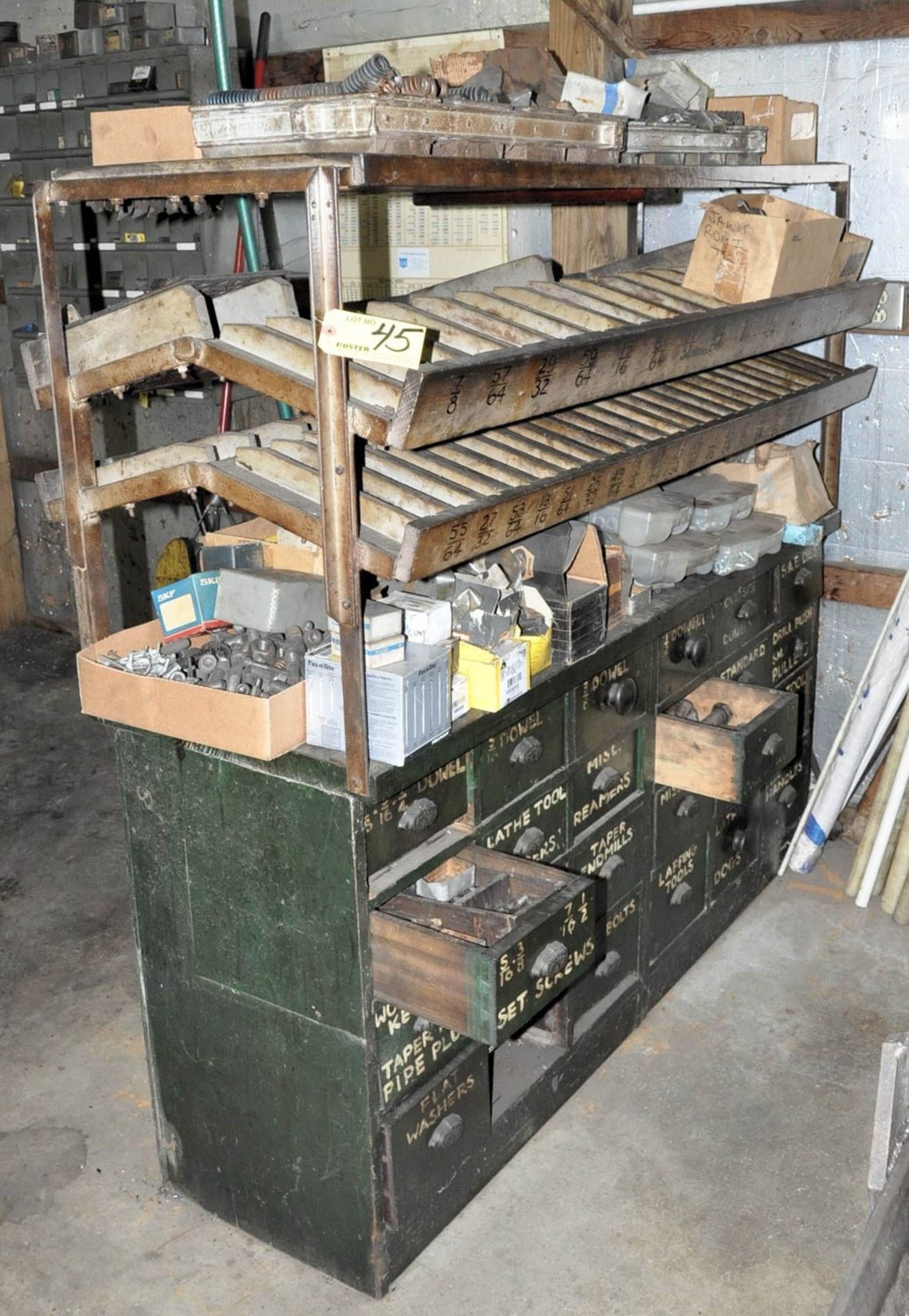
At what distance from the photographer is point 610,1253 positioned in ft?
7.82

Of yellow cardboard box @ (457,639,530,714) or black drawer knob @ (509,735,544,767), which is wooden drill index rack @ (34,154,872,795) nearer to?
yellow cardboard box @ (457,639,530,714)

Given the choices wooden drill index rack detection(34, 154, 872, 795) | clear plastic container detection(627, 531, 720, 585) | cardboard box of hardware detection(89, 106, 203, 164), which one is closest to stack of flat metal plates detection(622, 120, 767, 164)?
wooden drill index rack detection(34, 154, 872, 795)

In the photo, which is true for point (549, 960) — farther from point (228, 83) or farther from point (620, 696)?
point (228, 83)

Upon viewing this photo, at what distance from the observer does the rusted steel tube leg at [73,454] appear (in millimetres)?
2150

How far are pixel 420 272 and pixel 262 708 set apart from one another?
2.69 metres

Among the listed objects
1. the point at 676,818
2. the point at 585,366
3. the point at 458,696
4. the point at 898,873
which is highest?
the point at 585,366

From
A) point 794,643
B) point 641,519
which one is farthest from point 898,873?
point 641,519

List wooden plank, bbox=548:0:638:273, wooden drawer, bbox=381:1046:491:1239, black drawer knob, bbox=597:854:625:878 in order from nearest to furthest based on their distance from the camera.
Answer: wooden drawer, bbox=381:1046:491:1239
black drawer knob, bbox=597:854:625:878
wooden plank, bbox=548:0:638:273

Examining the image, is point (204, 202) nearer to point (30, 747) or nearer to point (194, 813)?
point (194, 813)

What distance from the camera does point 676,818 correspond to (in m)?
3.06

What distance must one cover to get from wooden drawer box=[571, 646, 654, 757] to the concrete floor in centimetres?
75

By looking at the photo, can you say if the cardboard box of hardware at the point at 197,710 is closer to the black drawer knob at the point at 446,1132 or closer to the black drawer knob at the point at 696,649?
the black drawer knob at the point at 446,1132

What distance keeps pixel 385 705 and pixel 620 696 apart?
0.78 metres

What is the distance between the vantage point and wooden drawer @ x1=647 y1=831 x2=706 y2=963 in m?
3.01
